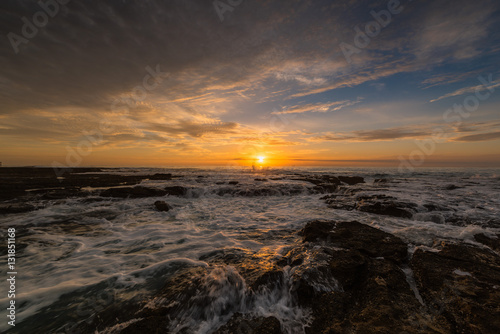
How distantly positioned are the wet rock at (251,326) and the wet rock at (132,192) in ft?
46.1

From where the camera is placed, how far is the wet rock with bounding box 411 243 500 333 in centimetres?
279

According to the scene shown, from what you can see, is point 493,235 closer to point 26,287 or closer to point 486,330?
point 486,330

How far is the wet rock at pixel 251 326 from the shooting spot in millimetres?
2980

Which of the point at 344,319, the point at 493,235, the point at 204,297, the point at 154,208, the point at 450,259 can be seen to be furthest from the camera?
the point at 154,208

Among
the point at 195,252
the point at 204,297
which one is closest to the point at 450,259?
the point at 204,297

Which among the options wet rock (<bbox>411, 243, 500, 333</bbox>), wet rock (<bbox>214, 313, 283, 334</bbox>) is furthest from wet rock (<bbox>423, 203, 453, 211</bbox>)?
wet rock (<bbox>214, 313, 283, 334</bbox>)

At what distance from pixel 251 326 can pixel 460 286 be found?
3753 millimetres

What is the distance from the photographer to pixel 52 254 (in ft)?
19.1

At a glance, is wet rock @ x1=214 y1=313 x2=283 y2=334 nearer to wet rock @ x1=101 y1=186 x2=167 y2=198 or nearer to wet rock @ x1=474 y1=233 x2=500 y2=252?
wet rock @ x1=474 y1=233 x2=500 y2=252

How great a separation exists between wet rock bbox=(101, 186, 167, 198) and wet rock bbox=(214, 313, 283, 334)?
1405 centimetres

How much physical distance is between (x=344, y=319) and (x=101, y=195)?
1668cm

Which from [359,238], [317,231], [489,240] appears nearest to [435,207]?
[489,240]

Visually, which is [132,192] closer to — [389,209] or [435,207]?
[389,209]

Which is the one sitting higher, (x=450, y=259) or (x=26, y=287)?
(x=450, y=259)
